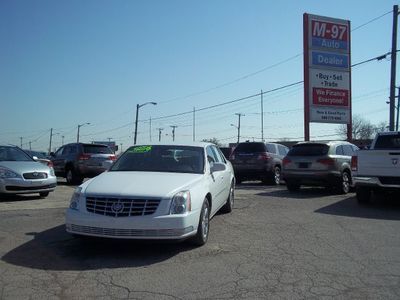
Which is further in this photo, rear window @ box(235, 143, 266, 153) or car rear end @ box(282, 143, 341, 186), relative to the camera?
rear window @ box(235, 143, 266, 153)

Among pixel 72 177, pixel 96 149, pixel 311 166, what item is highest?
pixel 96 149

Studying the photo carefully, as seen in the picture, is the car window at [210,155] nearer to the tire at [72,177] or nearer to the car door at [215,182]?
the car door at [215,182]

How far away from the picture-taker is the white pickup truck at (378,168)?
11.0 meters

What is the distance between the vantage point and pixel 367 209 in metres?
11.0

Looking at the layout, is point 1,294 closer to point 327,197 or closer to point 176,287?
point 176,287

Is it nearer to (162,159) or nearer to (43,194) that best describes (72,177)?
(43,194)

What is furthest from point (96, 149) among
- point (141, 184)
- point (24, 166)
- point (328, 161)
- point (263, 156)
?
point (141, 184)

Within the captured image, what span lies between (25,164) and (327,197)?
8512 mm

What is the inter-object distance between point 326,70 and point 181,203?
16062 mm

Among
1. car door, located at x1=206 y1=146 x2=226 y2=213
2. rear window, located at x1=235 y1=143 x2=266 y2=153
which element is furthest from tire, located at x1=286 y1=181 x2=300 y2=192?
car door, located at x1=206 y1=146 x2=226 y2=213

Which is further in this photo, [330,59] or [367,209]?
[330,59]

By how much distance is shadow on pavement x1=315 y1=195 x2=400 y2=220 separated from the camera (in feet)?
33.1

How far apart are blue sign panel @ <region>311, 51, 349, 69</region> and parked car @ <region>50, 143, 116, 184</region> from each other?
9738 millimetres

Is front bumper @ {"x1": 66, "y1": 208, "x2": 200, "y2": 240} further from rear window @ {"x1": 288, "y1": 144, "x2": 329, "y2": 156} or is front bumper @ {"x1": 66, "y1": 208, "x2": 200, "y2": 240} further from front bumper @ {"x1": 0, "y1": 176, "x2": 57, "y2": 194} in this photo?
rear window @ {"x1": 288, "y1": 144, "x2": 329, "y2": 156}
